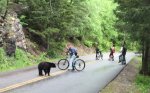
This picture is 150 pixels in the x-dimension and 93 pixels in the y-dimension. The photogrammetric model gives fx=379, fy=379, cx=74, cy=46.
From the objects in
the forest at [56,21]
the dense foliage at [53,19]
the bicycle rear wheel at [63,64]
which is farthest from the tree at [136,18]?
the dense foliage at [53,19]

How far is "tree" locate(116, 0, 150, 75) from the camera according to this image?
21.4m

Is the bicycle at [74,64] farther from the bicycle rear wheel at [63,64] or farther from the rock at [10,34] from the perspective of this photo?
the rock at [10,34]

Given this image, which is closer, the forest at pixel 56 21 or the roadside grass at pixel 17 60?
the roadside grass at pixel 17 60

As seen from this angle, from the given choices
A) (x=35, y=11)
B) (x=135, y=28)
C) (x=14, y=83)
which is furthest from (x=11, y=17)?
(x=14, y=83)

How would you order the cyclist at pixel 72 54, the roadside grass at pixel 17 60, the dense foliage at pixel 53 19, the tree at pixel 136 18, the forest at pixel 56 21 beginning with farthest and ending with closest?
the dense foliage at pixel 53 19 < the forest at pixel 56 21 < the roadside grass at pixel 17 60 < the cyclist at pixel 72 54 < the tree at pixel 136 18

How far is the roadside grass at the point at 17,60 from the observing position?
24269 millimetres

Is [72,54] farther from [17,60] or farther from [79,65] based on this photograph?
[17,60]

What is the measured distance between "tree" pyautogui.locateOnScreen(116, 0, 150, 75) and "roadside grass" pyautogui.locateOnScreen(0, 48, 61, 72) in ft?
24.1

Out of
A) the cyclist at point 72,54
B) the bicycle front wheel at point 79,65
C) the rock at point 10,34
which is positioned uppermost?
the rock at point 10,34

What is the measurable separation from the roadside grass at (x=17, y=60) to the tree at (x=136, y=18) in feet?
24.1

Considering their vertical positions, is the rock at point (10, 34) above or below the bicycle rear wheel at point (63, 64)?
above

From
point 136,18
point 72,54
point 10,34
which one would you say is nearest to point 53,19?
point 10,34

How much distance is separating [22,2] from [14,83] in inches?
702

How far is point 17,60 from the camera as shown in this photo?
88.1ft
